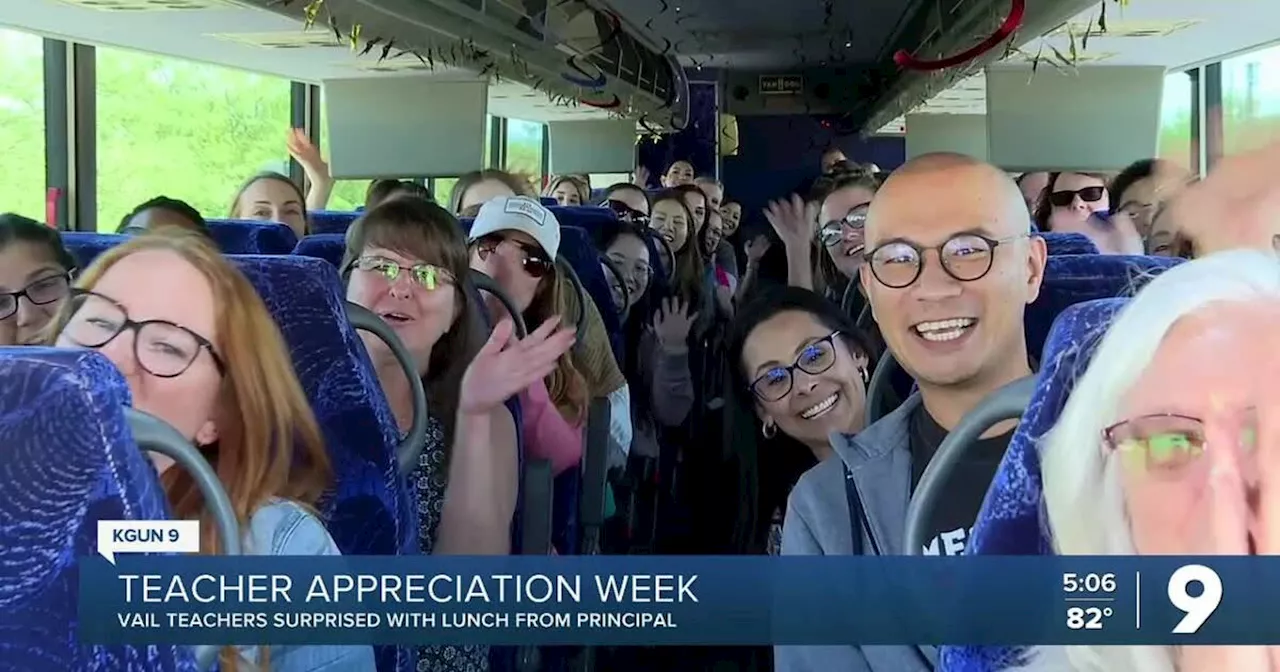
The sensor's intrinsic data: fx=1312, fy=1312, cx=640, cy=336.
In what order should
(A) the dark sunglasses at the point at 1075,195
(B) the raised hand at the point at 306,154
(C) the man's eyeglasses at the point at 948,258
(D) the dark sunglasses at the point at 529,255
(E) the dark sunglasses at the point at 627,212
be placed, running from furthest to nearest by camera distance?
1. (E) the dark sunglasses at the point at 627,212
2. (B) the raised hand at the point at 306,154
3. (D) the dark sunglasses at the point at 529,255
4. (A) the dark sunglasses at the point at 1075,195
5. (C) the man's eyeglasses at the point at 948,258

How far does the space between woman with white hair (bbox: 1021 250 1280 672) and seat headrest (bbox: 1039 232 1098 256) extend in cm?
27

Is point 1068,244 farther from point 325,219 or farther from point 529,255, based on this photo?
point 325,219

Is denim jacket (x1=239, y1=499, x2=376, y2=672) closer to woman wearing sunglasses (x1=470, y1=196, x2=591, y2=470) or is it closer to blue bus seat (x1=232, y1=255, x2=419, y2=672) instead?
blue bus seat (x1=232, y1=255, x2=419, y2=672)

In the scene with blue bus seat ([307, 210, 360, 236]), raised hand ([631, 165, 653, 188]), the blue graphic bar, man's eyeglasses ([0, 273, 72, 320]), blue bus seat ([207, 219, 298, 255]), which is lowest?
the blue graphic bar

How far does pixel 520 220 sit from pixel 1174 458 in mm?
1920

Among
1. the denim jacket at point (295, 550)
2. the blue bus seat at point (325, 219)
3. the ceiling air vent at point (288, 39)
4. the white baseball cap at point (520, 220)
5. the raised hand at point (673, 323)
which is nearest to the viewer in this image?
the denim jacket at point (295, 550)

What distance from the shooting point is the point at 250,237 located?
2.09 metres

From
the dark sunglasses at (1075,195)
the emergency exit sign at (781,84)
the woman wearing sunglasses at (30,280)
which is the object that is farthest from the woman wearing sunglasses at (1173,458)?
the emergency exit sign at (781,84)

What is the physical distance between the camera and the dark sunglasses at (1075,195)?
5.92 feet

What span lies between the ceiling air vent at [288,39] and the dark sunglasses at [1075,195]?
8.88 ft

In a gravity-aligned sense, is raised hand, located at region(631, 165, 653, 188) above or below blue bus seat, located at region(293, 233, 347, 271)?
above

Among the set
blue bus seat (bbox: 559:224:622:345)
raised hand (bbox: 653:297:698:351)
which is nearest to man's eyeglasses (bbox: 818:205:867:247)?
blue bus seat (bbox: 559:224:622:345)

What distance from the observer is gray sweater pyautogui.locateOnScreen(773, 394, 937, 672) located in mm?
A: 1361

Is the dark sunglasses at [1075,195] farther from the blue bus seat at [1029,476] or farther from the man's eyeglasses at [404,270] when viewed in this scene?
the man's eyeglasses at [404,270]
